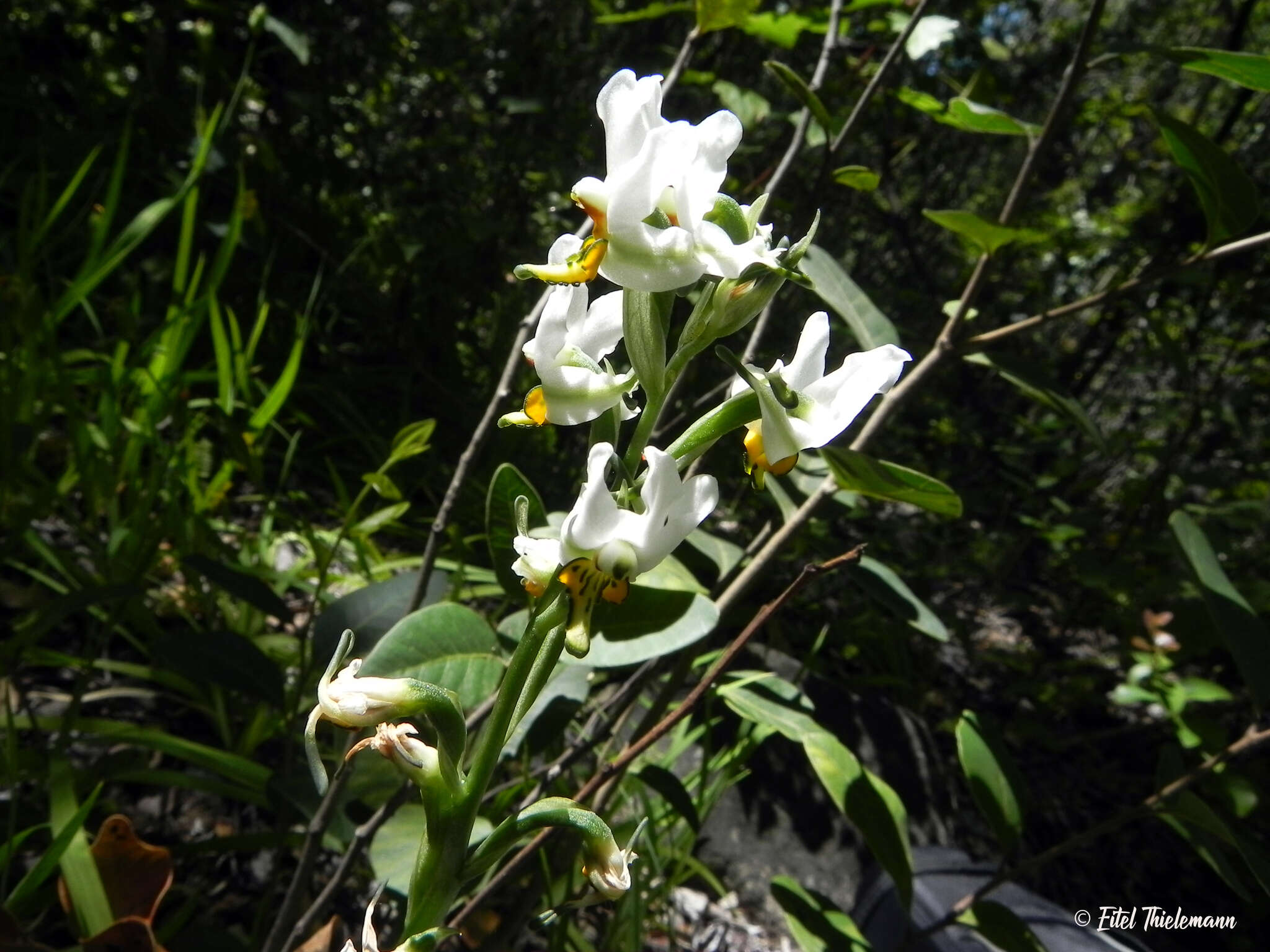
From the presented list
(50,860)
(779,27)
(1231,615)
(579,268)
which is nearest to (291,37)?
(779,27)

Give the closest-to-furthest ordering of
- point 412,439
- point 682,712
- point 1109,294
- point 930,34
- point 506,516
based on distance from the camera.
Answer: point 682,712, point 506,516, point 1109,294, point 412,439, point 930,34

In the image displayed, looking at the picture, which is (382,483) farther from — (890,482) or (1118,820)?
(1118,820)

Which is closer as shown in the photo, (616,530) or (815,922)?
(616,530)

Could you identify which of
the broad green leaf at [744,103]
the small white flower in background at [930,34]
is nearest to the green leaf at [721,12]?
the small white flower in background at [930,34]

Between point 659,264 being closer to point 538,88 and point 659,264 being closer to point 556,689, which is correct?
point 556,689

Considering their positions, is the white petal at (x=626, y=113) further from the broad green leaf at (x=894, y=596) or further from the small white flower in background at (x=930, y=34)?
the small white flower in background at (x=930, y=34)

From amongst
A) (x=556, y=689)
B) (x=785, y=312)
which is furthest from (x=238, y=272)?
(x=556, y=689)
